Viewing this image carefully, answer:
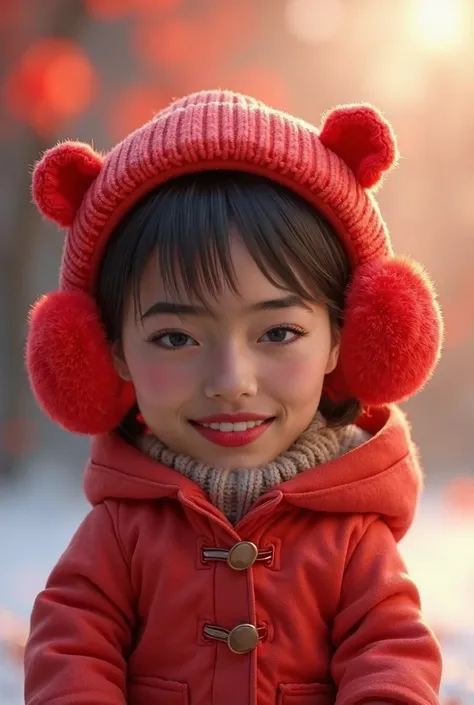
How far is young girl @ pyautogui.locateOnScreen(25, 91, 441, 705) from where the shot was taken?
93 centimetres

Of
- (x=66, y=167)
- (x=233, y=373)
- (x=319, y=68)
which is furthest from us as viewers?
(x=319, y=68)

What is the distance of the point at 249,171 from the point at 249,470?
340 mm

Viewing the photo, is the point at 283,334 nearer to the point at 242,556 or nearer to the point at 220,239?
the point at 220,239

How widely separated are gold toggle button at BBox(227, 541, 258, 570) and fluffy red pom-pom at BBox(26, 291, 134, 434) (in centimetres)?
25

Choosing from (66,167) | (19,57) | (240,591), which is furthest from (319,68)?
(240,591)

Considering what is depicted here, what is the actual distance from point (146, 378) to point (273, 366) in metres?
0.15

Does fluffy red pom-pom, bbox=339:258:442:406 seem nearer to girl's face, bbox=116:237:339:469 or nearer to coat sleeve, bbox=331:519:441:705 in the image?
girl's face, bbox=116:237:339:469

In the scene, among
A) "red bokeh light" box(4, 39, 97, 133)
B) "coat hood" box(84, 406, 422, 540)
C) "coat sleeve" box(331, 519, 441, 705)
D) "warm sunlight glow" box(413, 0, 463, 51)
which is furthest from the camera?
"red bokeh light" box(4, 39, 97, 133)

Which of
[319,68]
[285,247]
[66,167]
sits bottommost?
[285,247]

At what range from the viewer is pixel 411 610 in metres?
0.93

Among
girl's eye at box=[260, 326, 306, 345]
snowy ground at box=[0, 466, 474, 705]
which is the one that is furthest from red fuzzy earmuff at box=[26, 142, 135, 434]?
snowy ground at box=[0, 466, 474, 705]

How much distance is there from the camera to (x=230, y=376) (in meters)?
0.91

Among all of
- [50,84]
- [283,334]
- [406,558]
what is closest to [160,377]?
[283,334]

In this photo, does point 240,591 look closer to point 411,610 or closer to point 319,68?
point 411,610
